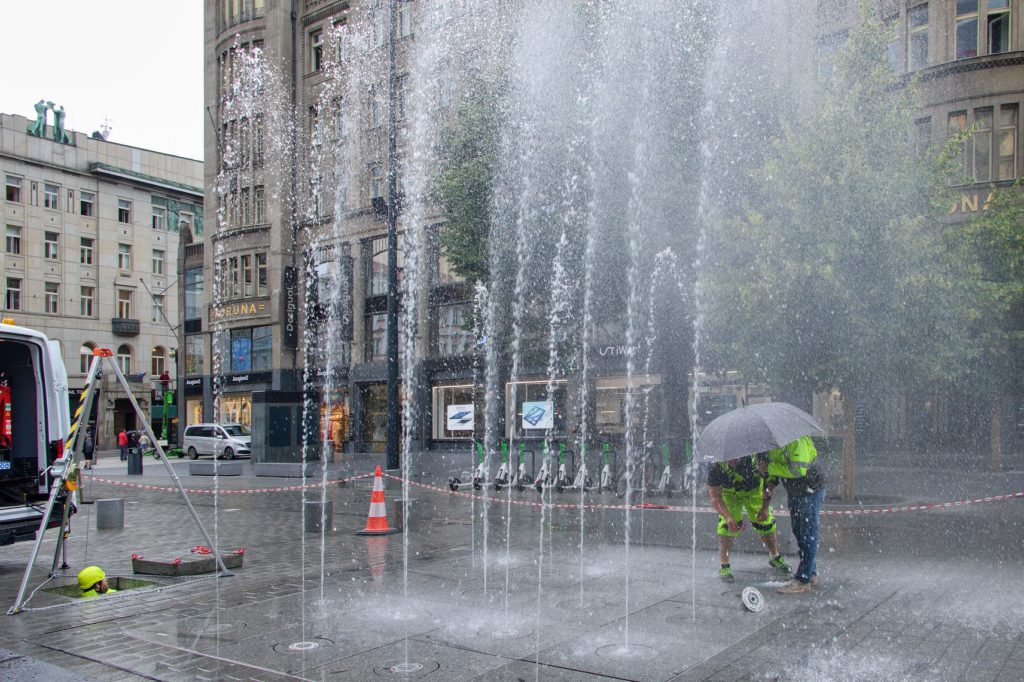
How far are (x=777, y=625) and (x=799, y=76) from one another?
14.9 m

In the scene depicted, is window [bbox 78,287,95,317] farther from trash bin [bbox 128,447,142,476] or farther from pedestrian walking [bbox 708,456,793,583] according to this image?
pedestrian walking [bbox 708,456,793,583]

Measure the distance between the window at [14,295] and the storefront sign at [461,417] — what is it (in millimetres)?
35907

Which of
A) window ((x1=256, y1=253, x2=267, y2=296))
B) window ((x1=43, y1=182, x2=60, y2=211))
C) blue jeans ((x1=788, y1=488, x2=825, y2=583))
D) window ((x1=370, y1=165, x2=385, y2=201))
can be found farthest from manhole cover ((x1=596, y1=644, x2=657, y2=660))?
window ((x1=43, y1=182, x2=60, y2=211))

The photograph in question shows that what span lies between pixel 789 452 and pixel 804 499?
425mm

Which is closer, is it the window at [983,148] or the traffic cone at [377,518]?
the traffic cone at [377,518]

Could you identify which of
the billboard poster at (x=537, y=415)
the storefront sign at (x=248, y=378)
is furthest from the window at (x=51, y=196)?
the billboard poster at (x=537, y=415)

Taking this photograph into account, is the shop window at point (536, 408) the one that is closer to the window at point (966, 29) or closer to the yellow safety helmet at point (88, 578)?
the window at point (966, 29)

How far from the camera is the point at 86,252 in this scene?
187 feet

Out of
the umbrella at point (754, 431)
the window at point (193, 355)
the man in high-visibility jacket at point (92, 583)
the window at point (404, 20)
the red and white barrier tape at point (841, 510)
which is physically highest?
the window at point (404, 20)

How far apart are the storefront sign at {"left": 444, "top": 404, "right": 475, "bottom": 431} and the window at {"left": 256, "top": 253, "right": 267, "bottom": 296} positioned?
13.3m

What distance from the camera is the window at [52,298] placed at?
54812 millimetres

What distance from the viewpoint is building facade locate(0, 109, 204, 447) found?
53.5 metres

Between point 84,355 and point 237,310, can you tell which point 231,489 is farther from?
point 84,355

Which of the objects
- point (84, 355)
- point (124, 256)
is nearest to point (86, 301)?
point (84, 355)
